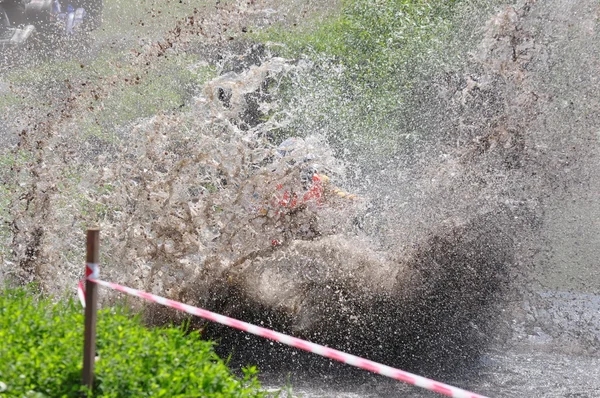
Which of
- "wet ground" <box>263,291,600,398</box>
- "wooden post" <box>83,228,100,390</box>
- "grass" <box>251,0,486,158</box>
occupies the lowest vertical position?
"wet ground" <box>263,291,600,398</box>

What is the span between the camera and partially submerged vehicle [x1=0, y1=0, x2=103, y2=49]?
76.2 feet

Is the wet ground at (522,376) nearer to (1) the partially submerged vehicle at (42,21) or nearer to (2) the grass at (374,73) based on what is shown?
(2) the grass at (374,73)

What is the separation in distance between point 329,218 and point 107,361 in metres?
4.24

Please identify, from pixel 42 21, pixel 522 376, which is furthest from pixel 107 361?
pixel 42 21

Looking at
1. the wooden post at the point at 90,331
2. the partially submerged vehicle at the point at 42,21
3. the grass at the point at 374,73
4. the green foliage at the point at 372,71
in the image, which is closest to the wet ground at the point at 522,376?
the wooden post at the point at 90,331

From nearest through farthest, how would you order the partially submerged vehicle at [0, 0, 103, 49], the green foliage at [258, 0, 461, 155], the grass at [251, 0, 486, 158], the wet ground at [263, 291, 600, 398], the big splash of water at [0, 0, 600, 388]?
the wet ground at [263, 291, 600, 398], the big splash of water at [0, 0, 600, 388], the grass at [251, 0, 486, 158], the green foliage at [258, 0, 461, 155], the partially submerged vehicle at [0, 0, 103, 49]

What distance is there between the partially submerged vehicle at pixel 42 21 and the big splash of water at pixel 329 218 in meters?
14.5

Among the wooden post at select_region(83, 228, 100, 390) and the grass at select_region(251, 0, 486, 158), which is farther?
the grass at select_region(251, 0, 486, 158)

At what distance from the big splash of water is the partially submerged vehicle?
1454 cm

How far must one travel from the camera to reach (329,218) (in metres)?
7.68

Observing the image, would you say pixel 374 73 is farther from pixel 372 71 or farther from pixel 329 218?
pixel 329 218

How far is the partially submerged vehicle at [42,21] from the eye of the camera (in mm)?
23219

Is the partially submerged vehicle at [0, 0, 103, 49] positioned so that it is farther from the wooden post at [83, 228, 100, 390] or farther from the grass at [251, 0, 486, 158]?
the wooden post at [83, 228, 100, 390]

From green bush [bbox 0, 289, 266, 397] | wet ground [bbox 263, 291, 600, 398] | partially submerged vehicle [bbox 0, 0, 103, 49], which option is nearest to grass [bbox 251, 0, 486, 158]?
wet ground [bbox 263, 291, 600, 398]
